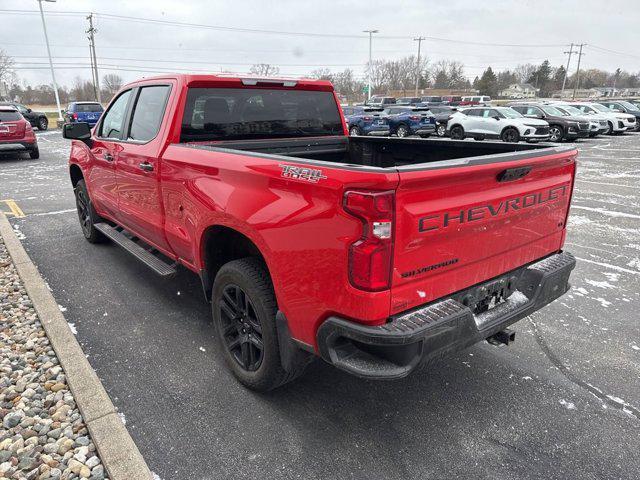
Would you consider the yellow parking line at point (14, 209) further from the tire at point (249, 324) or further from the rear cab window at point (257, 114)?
the tire at point (249, 324)

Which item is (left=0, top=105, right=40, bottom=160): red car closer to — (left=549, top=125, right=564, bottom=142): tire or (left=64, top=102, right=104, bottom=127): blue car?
(left=64, top=102, right=104, bottom=127): blue car

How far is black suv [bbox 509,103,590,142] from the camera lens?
811 inches

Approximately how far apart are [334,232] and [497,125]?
19.7m

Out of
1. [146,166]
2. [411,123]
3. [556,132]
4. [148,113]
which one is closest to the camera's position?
[146,166]

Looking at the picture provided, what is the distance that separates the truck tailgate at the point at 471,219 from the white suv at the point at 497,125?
680 inches

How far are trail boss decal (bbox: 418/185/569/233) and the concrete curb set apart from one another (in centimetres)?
186

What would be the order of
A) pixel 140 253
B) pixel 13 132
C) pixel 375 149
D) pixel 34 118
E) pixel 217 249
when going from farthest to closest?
pixel 34 118
pixel 13 132
pixel 375 149
pixel 140 253
pixel 217 249

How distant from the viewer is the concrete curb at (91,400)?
234 cm

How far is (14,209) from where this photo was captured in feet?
26.7

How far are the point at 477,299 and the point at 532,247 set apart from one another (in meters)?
0.62

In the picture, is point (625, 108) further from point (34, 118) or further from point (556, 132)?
point (34, 118)

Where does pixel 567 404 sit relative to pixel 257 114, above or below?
below

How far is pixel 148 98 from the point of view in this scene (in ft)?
13.5

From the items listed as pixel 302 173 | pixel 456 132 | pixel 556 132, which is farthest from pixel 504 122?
pixel 302 173
